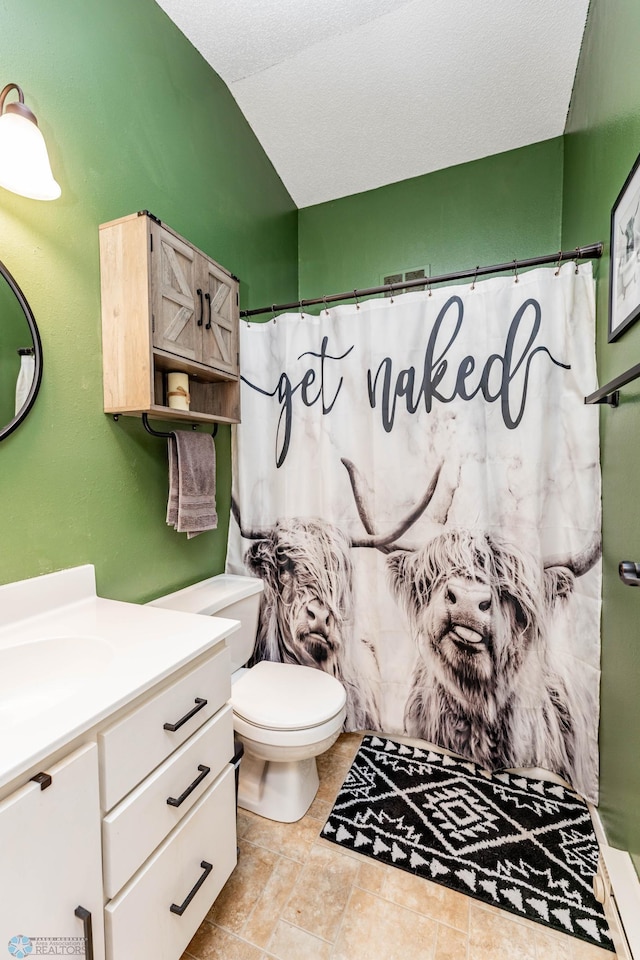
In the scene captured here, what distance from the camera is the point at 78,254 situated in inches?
47.4

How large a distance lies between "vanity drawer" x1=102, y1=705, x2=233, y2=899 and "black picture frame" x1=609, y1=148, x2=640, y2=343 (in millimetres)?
1436

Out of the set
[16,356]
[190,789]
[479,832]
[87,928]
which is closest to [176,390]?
[16,356]

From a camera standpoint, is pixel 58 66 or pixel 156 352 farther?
pixel 156 352

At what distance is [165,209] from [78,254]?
0.48m

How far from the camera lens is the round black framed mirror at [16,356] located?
3.39ft

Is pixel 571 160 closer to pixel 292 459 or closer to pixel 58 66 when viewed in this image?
pixel 292 459

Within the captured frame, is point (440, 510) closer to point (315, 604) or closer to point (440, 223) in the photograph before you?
point (315, 604)

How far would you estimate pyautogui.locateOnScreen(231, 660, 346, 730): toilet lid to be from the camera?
1.36 metres

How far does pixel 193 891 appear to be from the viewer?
919 millimetres

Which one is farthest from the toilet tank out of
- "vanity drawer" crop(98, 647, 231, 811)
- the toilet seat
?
"vanity drawer" crop(98, 647, 231, 811)

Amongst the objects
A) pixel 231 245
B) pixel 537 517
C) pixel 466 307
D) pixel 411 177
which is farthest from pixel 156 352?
pixel 411 177

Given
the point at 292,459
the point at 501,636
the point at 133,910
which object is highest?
the point at 292,459

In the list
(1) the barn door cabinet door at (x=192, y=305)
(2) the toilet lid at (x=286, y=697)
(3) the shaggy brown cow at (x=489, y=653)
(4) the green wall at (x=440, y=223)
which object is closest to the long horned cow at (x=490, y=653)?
(3) the shaggy brown cow at (x=489, y=653)

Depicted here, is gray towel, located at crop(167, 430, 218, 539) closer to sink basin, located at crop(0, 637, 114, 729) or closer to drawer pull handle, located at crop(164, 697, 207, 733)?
sink basin, located at crop(0, 637, 114, 729)
